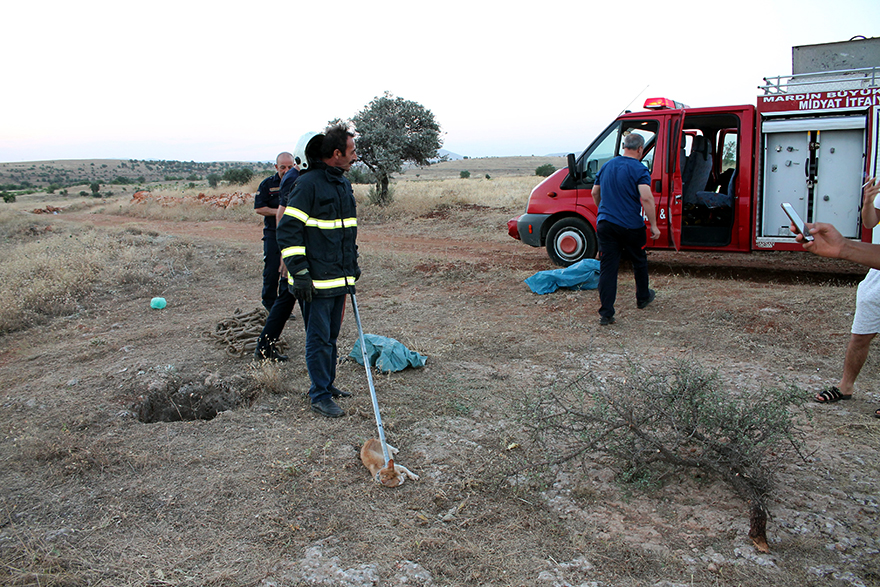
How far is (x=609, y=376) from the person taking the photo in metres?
4.62

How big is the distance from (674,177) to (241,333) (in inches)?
231

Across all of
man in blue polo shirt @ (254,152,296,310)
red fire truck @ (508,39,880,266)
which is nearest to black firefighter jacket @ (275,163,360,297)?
man in blue polo shirt @ (254,152,296,310)

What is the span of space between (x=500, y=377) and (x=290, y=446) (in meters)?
1.83

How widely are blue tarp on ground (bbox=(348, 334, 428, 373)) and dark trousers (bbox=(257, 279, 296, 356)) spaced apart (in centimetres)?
68

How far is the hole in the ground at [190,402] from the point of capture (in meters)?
4.52

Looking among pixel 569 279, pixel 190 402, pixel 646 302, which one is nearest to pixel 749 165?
pixel 646 302

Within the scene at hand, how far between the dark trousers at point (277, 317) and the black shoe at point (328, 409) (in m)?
1.20

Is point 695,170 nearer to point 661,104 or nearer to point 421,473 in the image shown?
point 661,104

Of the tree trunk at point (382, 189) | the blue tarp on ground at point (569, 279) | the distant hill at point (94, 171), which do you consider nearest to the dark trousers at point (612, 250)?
the blue tarp on ground at point (569, 279)

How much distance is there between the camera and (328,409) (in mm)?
4031

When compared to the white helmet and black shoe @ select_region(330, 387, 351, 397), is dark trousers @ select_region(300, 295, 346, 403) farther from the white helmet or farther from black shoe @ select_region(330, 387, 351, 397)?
the white helmet

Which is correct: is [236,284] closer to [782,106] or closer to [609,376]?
[609,376]

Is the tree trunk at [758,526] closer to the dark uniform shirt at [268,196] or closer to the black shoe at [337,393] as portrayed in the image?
the black shoe at [337,393]

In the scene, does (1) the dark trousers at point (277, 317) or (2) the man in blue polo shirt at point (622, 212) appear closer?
(1) the dark trousers at point (277, 317)
